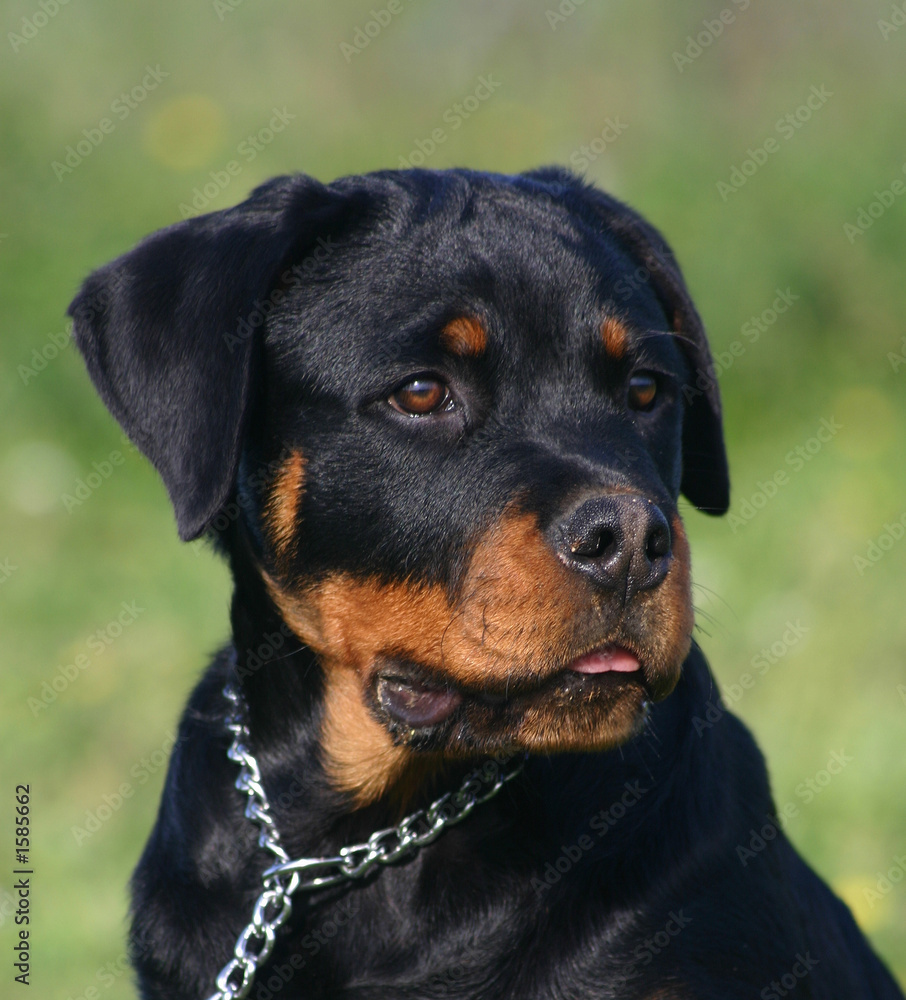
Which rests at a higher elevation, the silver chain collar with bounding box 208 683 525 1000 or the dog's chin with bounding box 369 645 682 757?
the dog's chin with bounding box 369 645 682 757

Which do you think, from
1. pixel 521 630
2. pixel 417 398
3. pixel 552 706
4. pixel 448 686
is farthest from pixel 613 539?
pixel 417 398

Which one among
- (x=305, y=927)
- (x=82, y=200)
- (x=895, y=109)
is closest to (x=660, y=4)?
(x=895, y=109)

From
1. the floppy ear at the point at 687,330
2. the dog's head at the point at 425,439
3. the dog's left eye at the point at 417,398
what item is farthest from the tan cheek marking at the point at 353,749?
the floppy ear at the point at 687,330

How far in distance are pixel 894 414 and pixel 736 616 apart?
95.9 inches

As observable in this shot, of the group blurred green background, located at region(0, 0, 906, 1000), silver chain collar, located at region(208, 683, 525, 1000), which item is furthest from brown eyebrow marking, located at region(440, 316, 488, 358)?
blurred green background, located at region(0, 0, 906, 1000)

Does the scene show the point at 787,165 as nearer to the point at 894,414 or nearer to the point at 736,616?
the point at 894,414

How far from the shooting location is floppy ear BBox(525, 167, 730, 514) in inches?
133

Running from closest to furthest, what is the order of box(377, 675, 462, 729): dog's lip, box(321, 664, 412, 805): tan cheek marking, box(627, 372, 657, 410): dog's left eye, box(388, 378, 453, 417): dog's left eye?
box(377, 675, 462, 729): dog's lip
box(388, 378, 453, 417): dog's left eye
box(321, 664, 412, 805): tan cheek marking
box(627, 372, 657, 410): dog's left eye

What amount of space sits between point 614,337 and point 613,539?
2.21 feet

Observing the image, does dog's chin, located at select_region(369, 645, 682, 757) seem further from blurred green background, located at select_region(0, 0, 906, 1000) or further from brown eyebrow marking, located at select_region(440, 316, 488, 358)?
blurred green background, located at select_region(0, 0, 906, 1000)

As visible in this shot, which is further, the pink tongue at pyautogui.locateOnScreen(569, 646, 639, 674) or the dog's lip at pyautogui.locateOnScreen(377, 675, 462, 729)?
the dog's lip at pyautogui.locateOnScreen(377, 675, 462, 729)

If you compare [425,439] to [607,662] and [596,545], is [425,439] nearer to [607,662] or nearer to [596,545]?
[596,545]

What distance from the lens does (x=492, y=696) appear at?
2.57m

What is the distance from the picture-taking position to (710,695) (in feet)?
10.1
